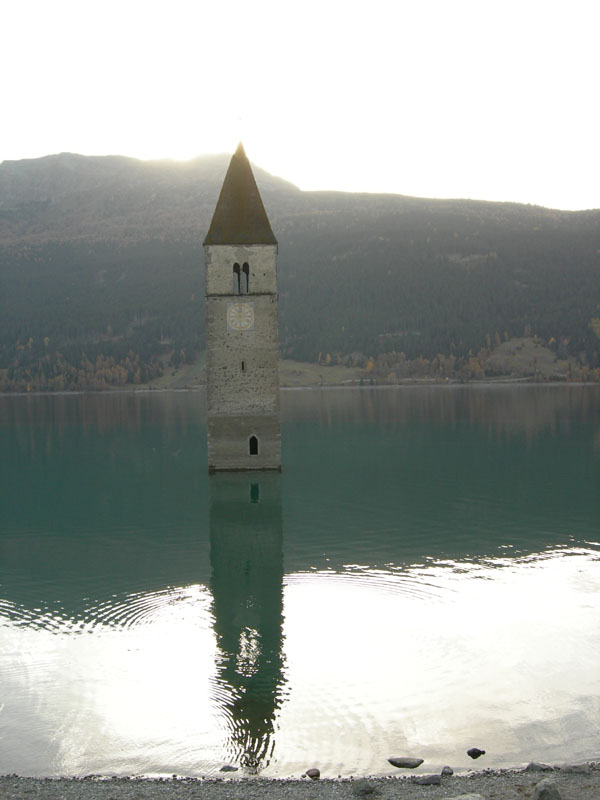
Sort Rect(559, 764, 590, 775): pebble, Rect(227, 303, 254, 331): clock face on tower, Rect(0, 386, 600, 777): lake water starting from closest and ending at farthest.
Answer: Rect(559, 764, 590, 775): pebble → Rect(0, 386, 600, 777): lake water → Rect(227, 303, 254, 331): clock face on tower

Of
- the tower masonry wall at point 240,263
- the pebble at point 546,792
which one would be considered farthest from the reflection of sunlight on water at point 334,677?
the tower masonry wall at point 240,263

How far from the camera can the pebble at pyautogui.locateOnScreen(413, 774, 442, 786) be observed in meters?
13.0

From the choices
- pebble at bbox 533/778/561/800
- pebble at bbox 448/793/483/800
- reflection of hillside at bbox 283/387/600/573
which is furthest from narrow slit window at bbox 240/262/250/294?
pebble at bbox 448/793/483/800

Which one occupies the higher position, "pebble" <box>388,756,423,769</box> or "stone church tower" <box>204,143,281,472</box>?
"stone church tower" <box>204,143,281,472</box>

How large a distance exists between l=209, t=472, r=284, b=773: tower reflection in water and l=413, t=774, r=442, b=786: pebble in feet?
8.61

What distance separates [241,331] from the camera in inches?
1774

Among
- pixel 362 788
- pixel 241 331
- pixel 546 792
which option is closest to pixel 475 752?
pixel 546 792

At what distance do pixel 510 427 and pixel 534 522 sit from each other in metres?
48.0

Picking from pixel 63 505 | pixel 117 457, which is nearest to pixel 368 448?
pixel 117 457

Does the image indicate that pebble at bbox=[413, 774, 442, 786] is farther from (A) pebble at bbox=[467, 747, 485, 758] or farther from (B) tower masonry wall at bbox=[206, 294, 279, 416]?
(B) tower masonry wall at bbox=[206, 294, 279, 416]

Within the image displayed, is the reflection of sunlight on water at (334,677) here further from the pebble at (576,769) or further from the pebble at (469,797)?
the pebble at (469,797)

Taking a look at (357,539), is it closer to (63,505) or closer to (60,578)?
(60,578)

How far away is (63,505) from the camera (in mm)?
41531

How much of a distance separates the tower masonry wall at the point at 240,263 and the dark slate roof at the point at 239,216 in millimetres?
416
